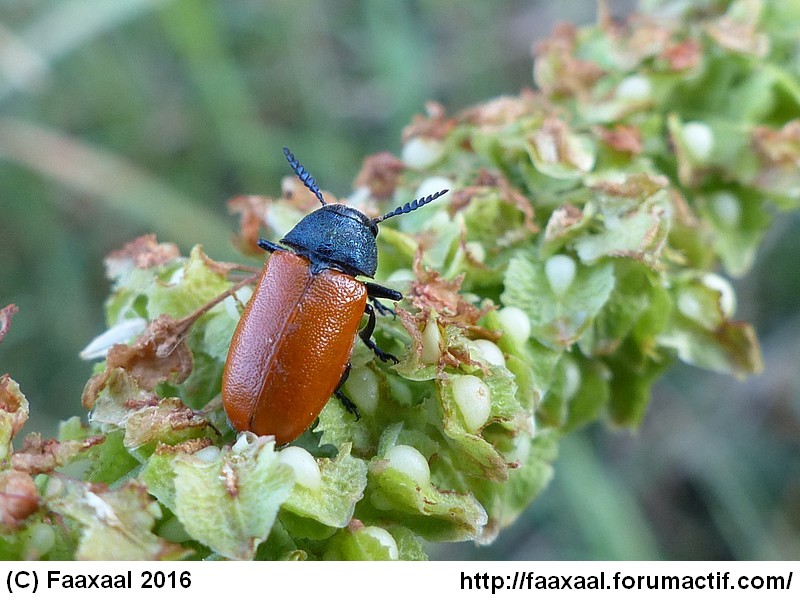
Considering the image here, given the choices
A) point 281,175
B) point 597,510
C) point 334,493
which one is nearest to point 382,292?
point 334,493

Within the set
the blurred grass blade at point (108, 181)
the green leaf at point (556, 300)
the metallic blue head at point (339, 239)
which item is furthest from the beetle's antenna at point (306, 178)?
the blurred grass blade at point (108, 181)

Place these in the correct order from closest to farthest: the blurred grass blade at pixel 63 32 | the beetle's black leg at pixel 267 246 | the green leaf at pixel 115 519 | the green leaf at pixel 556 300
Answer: the green leaf at pixel 115 519 → the green leaf at pixel 556 300 → the beetle's black leg at pixel 267 246 → the blurred grass blade at pixel 63 32

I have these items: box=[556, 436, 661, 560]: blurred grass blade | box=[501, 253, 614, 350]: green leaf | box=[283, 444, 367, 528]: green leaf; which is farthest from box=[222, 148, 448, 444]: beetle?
box=[556, 436, 661, 560]: blurred grass blade

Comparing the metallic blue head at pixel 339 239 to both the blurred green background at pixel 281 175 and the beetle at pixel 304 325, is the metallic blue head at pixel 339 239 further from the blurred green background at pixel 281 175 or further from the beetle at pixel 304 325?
the blurred green background at pixel 281 175

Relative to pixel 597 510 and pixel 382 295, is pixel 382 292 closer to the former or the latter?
pixel 382 295

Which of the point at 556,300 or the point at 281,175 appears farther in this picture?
the point at 281,175

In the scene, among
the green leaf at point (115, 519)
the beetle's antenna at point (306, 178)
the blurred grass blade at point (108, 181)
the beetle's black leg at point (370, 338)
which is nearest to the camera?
the green leaf at point (115, 519)
